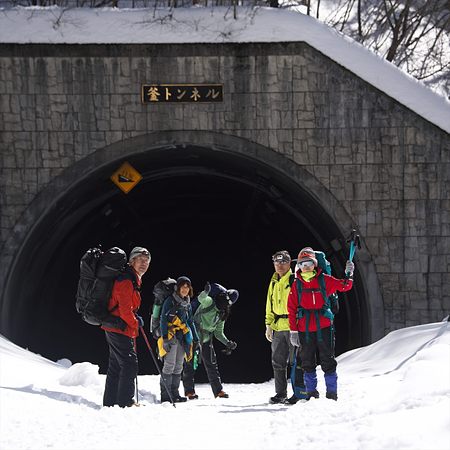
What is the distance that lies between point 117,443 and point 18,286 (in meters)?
8.04

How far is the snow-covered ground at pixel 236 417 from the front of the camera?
610cm

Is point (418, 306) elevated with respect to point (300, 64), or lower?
lower

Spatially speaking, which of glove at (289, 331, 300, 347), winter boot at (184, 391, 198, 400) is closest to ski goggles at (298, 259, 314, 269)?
glove at (289, 331, 300, 347)

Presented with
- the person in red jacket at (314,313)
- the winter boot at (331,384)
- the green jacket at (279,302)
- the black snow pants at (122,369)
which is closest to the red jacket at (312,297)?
the person in red jacket at (314,313)

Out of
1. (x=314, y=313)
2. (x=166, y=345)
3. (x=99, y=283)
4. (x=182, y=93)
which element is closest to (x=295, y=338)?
(x=314, y=313)

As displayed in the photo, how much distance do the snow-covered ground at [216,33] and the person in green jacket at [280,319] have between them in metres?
4.94

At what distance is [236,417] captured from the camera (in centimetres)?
797

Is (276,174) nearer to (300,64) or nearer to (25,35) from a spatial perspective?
(300,64)

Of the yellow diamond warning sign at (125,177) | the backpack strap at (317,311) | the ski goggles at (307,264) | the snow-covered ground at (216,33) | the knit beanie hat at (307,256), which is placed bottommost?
the backpack strap at (317,311)

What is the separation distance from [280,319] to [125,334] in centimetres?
166

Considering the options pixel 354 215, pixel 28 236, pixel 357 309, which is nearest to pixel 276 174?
pixel 354 215

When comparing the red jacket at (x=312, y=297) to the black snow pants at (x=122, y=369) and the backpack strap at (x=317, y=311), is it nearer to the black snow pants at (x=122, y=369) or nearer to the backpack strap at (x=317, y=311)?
the backpack strap at (x=317, y=311)

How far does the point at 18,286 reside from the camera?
1409 centimetres

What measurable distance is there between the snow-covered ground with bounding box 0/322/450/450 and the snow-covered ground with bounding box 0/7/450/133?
4515mm
